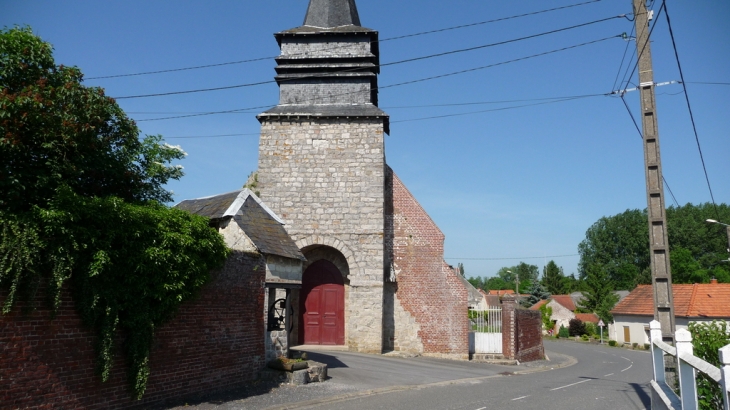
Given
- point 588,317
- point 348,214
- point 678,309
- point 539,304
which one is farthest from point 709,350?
point 539,304

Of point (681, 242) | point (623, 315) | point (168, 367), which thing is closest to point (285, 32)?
point (168, 367)

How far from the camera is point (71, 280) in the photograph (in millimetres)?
7719

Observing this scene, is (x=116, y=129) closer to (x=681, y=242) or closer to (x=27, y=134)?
(x=27, y=134)

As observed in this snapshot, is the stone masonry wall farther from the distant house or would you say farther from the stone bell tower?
the distant house

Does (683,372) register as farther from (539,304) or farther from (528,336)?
(539,304)

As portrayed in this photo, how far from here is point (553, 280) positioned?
84.1 metres

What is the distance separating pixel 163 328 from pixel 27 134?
3.72 metres

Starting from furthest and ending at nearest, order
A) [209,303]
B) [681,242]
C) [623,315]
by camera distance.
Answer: [681,242]
[623,315]
[209,303]

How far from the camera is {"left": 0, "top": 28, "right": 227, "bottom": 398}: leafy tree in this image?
7152 millimetres

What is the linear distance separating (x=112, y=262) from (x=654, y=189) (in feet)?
34.9

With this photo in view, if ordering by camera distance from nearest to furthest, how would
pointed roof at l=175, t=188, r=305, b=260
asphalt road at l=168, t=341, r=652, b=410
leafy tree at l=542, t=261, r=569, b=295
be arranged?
1. asphalt road at l=168, t=341, r=652, b=410
2. pointed roof at l=175, t=188, r=305, b=260
3. leafy tree at l=542, t=261, r=569, b=295

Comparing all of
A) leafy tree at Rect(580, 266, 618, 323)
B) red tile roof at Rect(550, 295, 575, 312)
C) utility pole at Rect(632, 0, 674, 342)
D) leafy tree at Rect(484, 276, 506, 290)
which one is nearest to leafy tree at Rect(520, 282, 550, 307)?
red tile roof at Rect(550, 295, 575, 312)

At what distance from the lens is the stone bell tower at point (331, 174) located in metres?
18.7

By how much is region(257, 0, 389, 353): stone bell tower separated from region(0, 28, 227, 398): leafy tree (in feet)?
30.0
